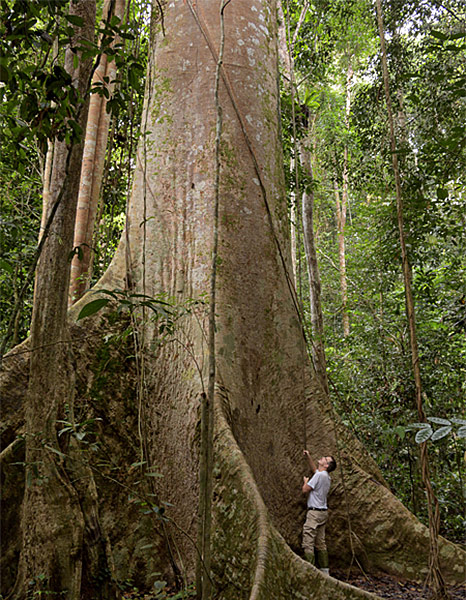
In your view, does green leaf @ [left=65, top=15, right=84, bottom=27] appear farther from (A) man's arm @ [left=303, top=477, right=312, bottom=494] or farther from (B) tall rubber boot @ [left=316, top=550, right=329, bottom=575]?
(B) tall rubber boot @ [left=316, top=550, right=329, bottom=575]

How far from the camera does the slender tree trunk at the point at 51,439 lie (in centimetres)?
225

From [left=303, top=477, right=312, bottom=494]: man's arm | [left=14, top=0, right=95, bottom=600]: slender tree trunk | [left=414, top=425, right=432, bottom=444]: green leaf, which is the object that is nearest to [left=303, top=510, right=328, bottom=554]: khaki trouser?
[left=303, top=477, right=312, bottom=494]: man's arm

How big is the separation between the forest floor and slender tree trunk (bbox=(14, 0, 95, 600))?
2.16 meters

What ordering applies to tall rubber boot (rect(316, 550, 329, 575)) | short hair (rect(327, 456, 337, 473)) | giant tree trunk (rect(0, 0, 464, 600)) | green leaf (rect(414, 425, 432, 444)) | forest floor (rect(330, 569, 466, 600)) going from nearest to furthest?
Result: 1. green leaf (rect(414, 425, 432, 444))
2. giant tree trunk (rect(0, 0, 464, 600))
3. forest floor (rect(330, 569, 466, 600))
4. tall rubber boot (rect(316, 550, 329, 575))
5. short hair (rect(327, 456, 337, 473))

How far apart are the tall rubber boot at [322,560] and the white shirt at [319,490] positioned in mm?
322

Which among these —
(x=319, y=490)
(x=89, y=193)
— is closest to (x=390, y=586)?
(x=319, y=490)

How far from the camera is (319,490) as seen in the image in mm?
3771

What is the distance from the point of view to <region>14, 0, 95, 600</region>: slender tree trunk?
2.25 metres

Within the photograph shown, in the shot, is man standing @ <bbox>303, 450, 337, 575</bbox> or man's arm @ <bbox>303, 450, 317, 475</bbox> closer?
man standing @ <bbox>303, 450, 337, 575</bbox>

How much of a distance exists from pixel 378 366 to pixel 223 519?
424 centimetres

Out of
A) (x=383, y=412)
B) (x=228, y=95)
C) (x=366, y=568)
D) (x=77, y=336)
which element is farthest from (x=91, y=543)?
(x=383, y=412)

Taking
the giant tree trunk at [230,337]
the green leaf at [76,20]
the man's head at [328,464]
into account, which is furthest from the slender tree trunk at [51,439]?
the man's head at [328,464]

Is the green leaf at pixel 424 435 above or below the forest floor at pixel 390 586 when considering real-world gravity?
above

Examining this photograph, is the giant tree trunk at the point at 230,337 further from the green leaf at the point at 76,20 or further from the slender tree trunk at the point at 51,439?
the green leaf at the point at 76,20
